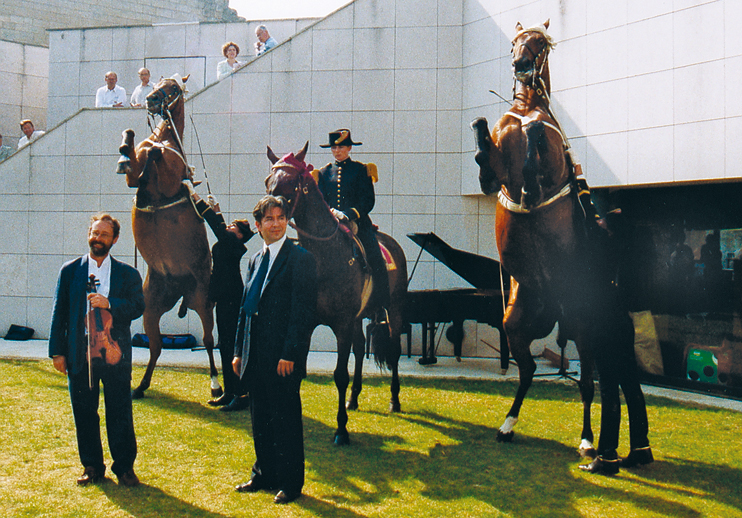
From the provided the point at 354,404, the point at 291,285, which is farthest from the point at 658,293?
the point at 291,285

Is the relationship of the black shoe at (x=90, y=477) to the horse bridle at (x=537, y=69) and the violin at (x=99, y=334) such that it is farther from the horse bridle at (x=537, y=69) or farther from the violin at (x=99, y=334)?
the horse bridle at (x=537, y=69)

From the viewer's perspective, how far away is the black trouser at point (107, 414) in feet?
13.2

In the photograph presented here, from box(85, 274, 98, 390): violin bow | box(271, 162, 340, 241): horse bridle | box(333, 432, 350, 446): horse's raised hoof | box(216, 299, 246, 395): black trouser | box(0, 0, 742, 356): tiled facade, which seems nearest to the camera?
box(85, 274, 98, 390): violin bow

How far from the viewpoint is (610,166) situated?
828 cm

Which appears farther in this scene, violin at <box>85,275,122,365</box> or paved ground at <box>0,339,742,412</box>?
paved ground at <box>0,339,742,412</box>

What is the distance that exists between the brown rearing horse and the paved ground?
3312mm

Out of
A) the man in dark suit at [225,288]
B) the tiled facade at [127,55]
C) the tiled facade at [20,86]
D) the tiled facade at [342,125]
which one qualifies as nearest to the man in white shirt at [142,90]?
the tiled facade at [342,125]

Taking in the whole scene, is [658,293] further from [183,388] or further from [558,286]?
[183,388]

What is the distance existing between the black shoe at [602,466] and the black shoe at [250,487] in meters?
2.36

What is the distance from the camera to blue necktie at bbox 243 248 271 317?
386cm

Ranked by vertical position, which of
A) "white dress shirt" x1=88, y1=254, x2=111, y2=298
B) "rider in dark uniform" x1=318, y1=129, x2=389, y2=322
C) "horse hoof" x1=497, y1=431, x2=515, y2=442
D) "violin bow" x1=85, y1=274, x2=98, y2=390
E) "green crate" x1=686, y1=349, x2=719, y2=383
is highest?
"rider in dark uniform" x1=318, y1=129, x2=389, y2=322

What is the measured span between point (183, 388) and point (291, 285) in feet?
12.8

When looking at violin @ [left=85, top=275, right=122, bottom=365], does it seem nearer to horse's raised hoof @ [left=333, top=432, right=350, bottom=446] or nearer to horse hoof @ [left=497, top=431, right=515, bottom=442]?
horse's raised hoof @ [left=333, top=432, right=350, bottom=446]

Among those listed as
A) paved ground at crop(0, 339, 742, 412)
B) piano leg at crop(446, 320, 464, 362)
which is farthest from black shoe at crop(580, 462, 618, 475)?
piano leg at crop(446, 320, 464, 362)
